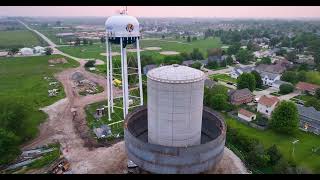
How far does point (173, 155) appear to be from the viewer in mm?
25984

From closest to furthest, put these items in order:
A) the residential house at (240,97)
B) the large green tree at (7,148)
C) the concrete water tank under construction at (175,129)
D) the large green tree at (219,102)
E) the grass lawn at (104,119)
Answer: the concrete water tank under construction at (175,129)
the large green tree at (7,148)
the grass lawn at (104,119)
the large green tree at (219,102)
the residential house at (240,97)

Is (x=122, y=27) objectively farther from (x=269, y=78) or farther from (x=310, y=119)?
(x=269, y=78)

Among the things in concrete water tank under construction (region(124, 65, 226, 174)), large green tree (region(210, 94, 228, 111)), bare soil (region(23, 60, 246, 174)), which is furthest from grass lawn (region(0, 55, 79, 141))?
large green tree (region(210, 94, 228, 111))

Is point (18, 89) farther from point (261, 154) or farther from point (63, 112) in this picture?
point (261, 154)

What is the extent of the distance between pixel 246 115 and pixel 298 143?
10700mm

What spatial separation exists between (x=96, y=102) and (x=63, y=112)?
8.19 m

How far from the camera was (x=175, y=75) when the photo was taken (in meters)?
27.8

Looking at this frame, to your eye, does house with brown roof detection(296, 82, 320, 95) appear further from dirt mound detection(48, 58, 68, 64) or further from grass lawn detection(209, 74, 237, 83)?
dirt mound detection(48, 58, 68, 64)

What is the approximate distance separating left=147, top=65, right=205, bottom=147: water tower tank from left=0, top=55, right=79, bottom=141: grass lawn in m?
26.7

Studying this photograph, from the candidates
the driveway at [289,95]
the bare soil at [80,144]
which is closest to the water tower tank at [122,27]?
the bare soil at [80,144]

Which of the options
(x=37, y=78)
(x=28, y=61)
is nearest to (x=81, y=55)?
(x=28, y=61)

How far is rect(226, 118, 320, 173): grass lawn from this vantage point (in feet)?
123

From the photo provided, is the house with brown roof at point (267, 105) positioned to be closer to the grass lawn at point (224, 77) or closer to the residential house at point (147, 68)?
the grass lawn at point (224, 77)

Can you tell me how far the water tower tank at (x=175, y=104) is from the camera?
90.1ft
